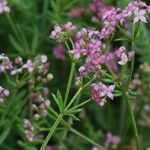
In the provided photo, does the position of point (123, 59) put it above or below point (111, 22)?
below

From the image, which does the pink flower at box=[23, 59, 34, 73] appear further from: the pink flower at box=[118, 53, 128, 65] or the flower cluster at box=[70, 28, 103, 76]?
the pink flower at box=[118, 53, 128, 65]

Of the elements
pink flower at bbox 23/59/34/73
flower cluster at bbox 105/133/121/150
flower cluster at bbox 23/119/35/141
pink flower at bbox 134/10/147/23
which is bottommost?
flower cluster at bbox 105/133/121/150

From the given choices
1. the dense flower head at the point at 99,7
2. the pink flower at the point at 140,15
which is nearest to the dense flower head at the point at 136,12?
the pink flower at the point at 140,15

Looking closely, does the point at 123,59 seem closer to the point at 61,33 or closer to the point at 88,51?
the point at 88,51

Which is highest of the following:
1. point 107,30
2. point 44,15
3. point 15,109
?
point 44,15

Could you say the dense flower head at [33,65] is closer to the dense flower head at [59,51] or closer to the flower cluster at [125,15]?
the flower cluster at [125,15]

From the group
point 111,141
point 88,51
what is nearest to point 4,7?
point 88,51

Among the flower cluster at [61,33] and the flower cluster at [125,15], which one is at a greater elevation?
the flower cluster at [125,15]

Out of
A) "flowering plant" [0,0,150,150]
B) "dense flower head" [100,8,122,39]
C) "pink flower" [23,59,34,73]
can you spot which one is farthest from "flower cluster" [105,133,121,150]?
"dense flower head" [100,8,122,39]

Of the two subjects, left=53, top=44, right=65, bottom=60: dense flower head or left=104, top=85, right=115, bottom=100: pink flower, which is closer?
left=104, top=85, right=115, bottom=100: pink flower

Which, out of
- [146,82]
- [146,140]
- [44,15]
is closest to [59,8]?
[44,15]

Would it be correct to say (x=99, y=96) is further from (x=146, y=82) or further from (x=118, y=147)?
(x=118, y=147)
